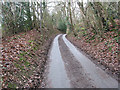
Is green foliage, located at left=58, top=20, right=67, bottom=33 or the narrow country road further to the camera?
green foliage, located at left=58, top=20, right=67, bottom=33

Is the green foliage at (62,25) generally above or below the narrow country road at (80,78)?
above

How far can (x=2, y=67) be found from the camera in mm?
5965

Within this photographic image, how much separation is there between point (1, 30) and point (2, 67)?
977 centimetres

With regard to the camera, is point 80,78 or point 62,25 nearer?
point 80,78

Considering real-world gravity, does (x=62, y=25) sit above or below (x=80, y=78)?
above

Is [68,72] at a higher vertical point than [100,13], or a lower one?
lower

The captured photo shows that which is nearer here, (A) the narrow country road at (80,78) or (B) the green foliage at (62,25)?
(A) the narrow country road at (80,78)

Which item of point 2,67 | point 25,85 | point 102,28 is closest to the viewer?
point 25,85

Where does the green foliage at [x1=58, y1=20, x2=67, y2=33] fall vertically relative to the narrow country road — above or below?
above

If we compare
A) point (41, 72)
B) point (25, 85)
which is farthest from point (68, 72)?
point (25, 85)

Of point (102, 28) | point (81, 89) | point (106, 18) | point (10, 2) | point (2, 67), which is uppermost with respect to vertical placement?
point (10, 2)

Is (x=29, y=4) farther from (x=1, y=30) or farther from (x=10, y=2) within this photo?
(x=1, y=30)

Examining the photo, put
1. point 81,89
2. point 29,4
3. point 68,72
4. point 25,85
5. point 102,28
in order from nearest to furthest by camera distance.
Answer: point 81,89
point 25,85
point 68,72
point 102,28
point 29,4

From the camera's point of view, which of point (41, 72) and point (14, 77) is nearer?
point (14, 77)
